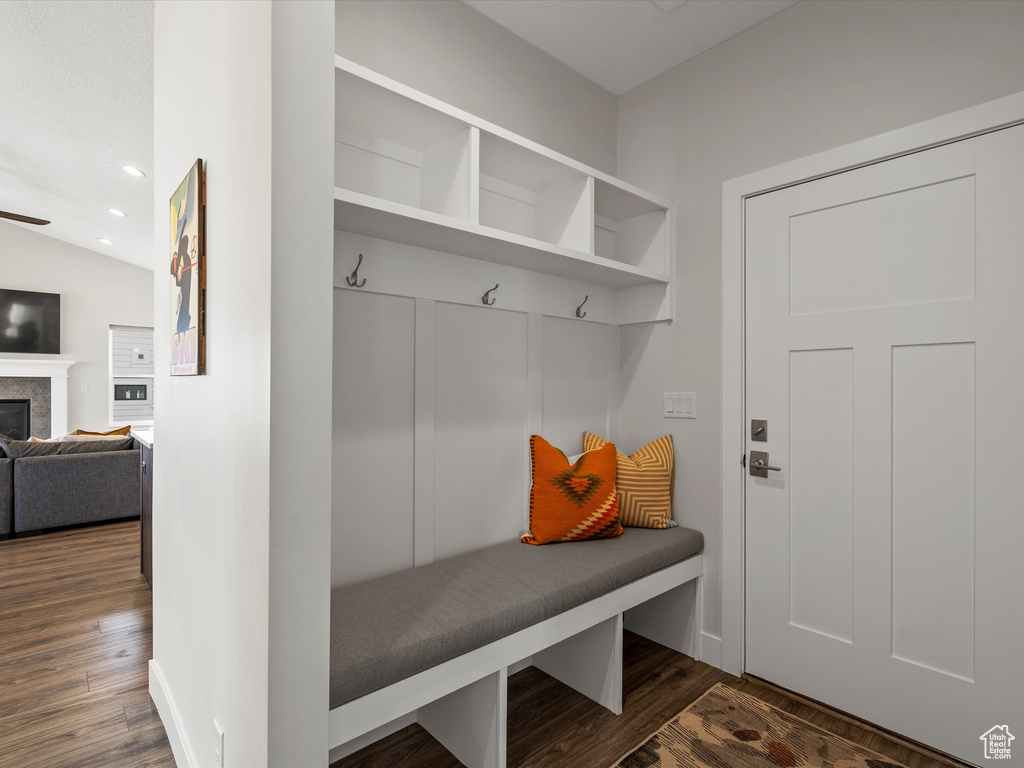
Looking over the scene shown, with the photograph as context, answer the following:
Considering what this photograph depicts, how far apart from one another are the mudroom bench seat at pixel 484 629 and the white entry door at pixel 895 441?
46 cm

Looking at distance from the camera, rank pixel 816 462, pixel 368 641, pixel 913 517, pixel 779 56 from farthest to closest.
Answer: pixel 779 56
pixel 816 462
pixel 913 517
pixel 368 641

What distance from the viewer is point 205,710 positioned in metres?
1.39

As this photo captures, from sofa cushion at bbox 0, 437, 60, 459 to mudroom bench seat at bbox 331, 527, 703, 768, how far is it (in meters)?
3.94

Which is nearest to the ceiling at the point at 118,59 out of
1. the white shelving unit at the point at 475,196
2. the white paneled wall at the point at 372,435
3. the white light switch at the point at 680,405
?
the white shelving unit at the point at 475,196

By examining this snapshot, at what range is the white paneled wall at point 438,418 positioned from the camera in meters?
1.71

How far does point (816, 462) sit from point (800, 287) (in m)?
0.64

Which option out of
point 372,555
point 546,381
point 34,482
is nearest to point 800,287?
point 546,381

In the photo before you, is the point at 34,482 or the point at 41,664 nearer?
the point at 41,664

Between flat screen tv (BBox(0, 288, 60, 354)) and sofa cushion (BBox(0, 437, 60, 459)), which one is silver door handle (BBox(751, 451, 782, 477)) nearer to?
sofa cushion (BBox(0, 437, 60, 459))

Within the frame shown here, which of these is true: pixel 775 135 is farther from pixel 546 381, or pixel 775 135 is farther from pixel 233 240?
pixel 233 240

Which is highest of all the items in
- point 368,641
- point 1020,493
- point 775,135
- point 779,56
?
point 779,56

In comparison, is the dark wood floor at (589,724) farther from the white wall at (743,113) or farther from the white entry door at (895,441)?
the white wall at (743,113)

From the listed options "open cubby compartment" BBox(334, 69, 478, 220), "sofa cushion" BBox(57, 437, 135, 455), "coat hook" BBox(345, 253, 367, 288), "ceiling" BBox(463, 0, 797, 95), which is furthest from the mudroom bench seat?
"sofa cushion" BBox(57, 437, 135, 455)

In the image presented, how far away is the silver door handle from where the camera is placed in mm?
2066
